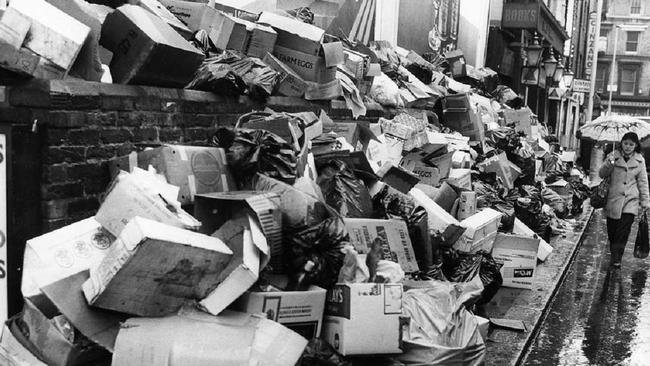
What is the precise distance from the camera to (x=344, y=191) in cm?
484

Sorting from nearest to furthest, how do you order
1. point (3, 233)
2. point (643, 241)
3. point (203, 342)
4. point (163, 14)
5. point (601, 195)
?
point (203, 342), point (3, 233), point (163, 14), point (643, 241), point (601, 195)

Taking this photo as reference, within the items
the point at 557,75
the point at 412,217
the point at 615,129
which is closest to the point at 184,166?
the point at 412,217

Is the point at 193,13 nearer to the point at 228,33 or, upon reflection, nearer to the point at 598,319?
the point at 228,33

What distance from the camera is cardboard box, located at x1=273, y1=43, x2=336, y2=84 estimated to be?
6.32 m

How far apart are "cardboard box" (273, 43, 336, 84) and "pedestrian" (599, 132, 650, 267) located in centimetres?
374

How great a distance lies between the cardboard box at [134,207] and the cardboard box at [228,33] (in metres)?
2.55

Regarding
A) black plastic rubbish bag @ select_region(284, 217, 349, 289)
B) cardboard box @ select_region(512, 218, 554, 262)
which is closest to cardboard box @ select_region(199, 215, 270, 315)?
black plastic rubbish bag @ select_region(284, 217, 349, 289)

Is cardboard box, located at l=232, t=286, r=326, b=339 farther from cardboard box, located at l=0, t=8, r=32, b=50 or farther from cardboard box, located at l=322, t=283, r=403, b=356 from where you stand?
cardboard box, located at l=0, t=8, r=32, b=50

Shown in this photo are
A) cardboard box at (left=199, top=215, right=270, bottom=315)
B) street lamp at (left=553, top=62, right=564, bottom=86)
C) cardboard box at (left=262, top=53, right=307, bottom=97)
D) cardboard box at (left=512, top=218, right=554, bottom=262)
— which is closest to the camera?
cardboard box at (left=199, top=215, right=270, bottom=315)

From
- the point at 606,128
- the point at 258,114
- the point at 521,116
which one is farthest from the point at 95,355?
the point at 521,116

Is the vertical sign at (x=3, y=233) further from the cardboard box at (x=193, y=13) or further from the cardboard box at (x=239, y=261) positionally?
the cardboard box at (x=193, y=13)

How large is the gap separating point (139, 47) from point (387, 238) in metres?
1.97

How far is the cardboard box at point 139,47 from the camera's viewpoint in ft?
13.9

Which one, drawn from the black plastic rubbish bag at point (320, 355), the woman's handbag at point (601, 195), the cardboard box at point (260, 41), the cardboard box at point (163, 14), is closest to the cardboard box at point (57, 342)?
the black plastic rubbish bag at point (320, 355)
